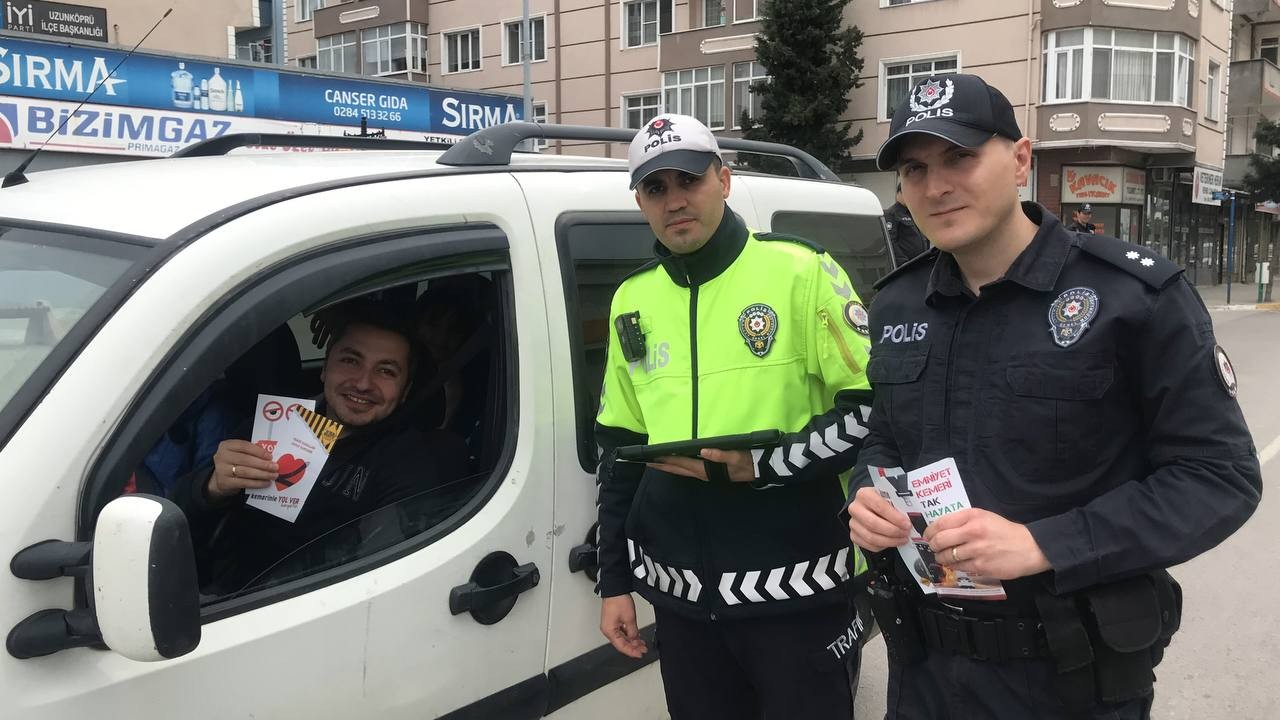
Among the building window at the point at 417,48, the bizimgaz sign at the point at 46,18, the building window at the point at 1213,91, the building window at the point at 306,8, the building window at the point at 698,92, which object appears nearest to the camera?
the bizimgaz sign at the point at 46,18

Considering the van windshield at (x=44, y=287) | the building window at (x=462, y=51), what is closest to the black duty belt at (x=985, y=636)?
the van windshield at (x=44, y=287)

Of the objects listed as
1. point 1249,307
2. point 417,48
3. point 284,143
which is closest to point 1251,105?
point 1249,307

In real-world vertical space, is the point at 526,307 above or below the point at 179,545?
above

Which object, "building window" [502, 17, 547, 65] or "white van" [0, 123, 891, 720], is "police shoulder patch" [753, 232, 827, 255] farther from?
"building window" [502, 17, 547, 65]

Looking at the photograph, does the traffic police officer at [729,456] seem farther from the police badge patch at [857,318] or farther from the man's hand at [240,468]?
the man's hand at [240,468]

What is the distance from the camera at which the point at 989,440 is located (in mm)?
1638

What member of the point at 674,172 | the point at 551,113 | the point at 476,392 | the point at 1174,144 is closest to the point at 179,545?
the point at 476,392

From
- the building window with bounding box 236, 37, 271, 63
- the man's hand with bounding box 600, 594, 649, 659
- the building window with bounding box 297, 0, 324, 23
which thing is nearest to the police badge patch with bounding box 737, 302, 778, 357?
the man's hand with bounding box 600, 594, 649, 659

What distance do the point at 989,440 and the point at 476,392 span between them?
126cm

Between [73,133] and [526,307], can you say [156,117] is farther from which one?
[526,307]

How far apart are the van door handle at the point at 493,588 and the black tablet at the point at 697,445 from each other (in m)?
0.31

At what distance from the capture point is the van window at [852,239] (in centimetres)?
322

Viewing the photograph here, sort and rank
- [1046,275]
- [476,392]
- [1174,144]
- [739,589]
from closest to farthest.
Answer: [1046,275] < [739,589] < [476,392] < [1174,144]

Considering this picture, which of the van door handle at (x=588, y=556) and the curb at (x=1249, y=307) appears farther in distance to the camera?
the curb at (x=1249, y=307)
